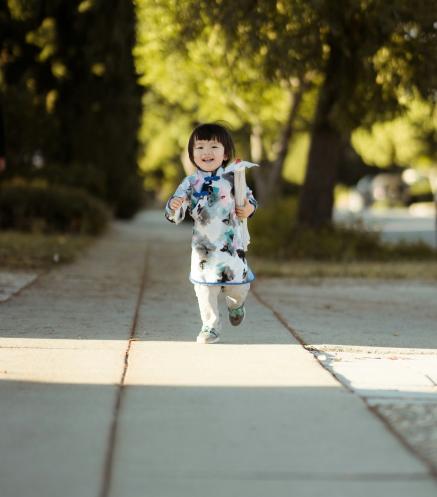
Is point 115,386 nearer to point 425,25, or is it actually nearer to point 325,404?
point 325,404

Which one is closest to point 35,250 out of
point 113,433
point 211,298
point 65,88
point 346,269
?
point 346,269

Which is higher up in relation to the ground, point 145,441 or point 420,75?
point 420,75

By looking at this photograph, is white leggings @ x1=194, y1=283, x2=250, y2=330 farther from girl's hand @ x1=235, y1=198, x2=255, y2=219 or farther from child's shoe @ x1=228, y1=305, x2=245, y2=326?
girl's hand @ x1=235, y1=198, x2=255, y2=219

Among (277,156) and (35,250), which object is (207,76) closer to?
(277,156)

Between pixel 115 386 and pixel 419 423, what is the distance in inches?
59.7

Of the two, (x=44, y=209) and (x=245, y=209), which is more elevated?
(x=245, y=209)

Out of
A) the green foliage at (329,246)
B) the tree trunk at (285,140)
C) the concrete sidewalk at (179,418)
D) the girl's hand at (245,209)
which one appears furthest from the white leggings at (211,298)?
the tree trunk at (285,140)

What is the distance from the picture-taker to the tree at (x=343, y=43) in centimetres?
1139

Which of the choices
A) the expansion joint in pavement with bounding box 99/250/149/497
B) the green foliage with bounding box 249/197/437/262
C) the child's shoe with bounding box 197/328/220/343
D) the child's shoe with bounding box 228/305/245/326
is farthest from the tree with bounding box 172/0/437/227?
the expansion joint in pavement with bounding box 99/250/149/497

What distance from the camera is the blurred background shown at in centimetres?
1195

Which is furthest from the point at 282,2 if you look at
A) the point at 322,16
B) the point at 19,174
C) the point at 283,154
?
the point at 283,154

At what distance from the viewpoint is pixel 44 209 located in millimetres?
17906

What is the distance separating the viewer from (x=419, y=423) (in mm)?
4207

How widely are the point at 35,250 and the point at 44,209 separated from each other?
15.6 feet
